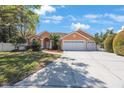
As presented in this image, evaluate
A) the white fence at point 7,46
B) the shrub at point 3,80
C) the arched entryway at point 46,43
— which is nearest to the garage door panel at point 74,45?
the arched entryway at point 46,43

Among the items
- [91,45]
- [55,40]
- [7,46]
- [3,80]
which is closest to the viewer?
[3,80]

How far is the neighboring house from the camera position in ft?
132

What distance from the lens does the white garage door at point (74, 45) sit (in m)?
39.8

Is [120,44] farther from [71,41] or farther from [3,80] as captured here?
[3,80]

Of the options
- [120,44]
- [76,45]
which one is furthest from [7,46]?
[120,44]

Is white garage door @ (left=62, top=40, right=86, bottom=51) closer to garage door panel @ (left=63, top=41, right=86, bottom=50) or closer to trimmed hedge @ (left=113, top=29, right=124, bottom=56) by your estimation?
garage door panel @ (left=63, top=41, right=86, bottom=50)

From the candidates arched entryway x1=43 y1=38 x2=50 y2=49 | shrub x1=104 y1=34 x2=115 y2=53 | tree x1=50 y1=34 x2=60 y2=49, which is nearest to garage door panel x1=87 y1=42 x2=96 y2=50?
tree x1=50 y1=34 x2=60 y2=49

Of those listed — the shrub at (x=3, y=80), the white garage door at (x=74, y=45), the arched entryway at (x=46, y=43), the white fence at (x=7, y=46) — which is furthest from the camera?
the arched entryway at (x=46, y=43)

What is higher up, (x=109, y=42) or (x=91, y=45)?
(x=109, y=42)

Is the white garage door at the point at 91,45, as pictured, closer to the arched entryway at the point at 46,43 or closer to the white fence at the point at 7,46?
the arched entryway at the point at 46,43

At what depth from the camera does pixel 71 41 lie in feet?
133
